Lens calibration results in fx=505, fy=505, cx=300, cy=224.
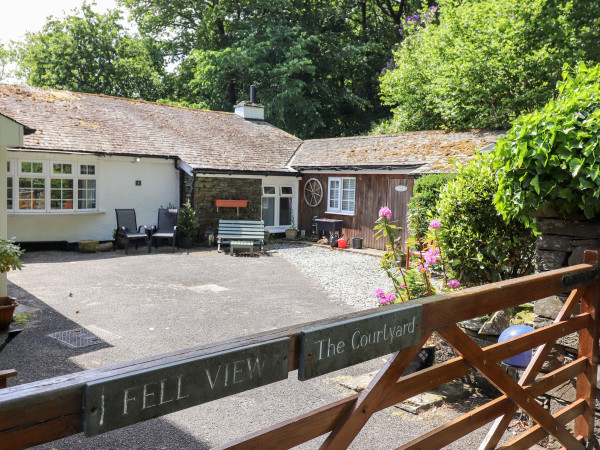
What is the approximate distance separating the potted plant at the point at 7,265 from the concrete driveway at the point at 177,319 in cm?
34

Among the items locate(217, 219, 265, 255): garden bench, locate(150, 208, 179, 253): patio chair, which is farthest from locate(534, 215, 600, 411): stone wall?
locate(150, 208, 179, 253): patio chair

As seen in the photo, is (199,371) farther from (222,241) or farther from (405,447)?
(222,241)

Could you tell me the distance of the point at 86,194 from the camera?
51.6 ft

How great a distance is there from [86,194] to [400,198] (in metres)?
9.82

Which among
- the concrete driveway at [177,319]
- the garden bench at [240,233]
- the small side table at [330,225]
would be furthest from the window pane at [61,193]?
the small side table at [330,225]

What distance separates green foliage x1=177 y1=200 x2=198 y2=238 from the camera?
16.2 meters

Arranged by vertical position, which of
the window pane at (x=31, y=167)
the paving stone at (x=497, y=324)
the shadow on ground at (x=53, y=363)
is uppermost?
the window pane at (x=31, y=167)

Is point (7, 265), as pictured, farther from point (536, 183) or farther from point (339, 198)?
point (339, 198)

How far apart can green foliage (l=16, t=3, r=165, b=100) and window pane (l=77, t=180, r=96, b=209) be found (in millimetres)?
17667

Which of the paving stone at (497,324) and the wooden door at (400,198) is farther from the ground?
the wooden door at (400,198)

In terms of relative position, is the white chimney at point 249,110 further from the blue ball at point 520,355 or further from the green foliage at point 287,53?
the blue ball at point 520,355

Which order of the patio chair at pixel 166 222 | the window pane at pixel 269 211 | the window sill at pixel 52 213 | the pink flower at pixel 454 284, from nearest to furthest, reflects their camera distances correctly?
the pink flower at pixel 454 284 → the window sill at pixel 52 213 → the patio chair at pixel 166 222 → the window pane at pixel 269 211

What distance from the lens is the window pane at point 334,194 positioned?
18438 mm

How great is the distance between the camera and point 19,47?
121 ft
